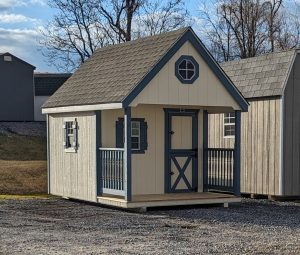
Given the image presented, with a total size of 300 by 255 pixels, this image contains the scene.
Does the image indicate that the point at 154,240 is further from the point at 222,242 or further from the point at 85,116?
the point at 85,116

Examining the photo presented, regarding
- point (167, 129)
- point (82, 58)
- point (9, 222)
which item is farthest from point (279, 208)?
point (82, 58)

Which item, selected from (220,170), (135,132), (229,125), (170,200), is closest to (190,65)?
(135,132)

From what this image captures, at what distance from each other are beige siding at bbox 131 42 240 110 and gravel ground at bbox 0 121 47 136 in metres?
21.4

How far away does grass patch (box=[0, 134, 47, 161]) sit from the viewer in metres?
28.8

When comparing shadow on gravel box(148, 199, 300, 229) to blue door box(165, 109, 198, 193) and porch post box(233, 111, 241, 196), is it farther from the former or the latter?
blue door box(165, 109, 198, 193)

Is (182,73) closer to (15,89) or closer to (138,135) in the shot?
(138,135)

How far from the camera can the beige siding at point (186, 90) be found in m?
14.8

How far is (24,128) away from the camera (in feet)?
123

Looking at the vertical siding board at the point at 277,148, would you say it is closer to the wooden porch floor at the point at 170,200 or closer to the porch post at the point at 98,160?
the wooden porch floor at the point at 170,200

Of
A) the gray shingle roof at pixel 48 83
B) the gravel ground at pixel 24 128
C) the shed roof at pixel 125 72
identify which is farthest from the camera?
the gray shingle roof at pixel 48 83

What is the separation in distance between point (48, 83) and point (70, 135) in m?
28.9

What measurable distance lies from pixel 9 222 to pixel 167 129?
16.8 feet

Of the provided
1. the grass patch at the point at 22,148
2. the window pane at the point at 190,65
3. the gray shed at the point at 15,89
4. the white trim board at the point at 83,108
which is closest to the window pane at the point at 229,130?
the window pane at the point at 190,65

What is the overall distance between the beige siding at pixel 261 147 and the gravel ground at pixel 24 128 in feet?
62.1
